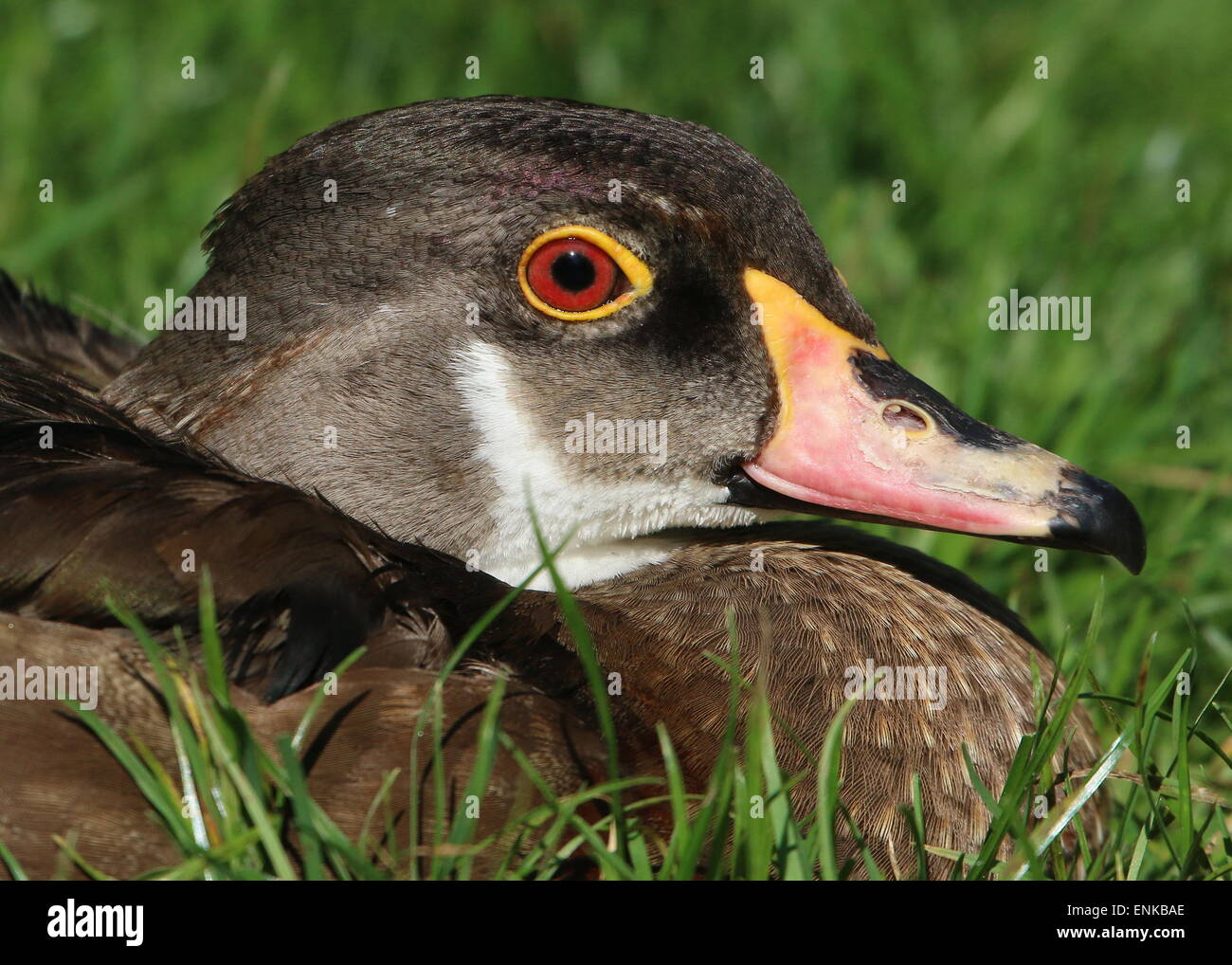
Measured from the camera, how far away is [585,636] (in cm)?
279

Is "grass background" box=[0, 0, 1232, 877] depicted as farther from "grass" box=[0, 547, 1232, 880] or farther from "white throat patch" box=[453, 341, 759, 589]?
"grass" box=[0, 547, 1232, 880]

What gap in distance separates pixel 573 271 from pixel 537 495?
478mm

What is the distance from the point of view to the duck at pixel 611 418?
10.4 ft

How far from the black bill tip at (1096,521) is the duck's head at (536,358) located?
0.14ft

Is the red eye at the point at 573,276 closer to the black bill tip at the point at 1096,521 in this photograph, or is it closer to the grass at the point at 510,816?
the grass at the point at 510,816

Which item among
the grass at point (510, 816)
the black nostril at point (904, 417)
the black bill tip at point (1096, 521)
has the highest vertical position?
the black nostril at point (904, 417)

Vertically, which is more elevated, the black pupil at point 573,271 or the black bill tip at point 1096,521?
the black pupil at point 573,271

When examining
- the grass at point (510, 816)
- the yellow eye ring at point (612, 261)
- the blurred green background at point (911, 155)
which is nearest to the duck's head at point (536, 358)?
the yellow eye ring at point (612, 261)

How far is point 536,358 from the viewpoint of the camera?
132 inches

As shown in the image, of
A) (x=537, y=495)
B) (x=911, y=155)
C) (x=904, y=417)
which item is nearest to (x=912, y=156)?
(x=911, y=155)

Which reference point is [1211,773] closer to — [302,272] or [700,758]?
[700,758]

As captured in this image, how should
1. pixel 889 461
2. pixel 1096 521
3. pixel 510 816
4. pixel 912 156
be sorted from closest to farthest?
pixel 510 816, pixel 1096 521, pixel 889 461, pixel 912 156

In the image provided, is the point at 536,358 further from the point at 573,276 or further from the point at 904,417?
the point at 904,417
